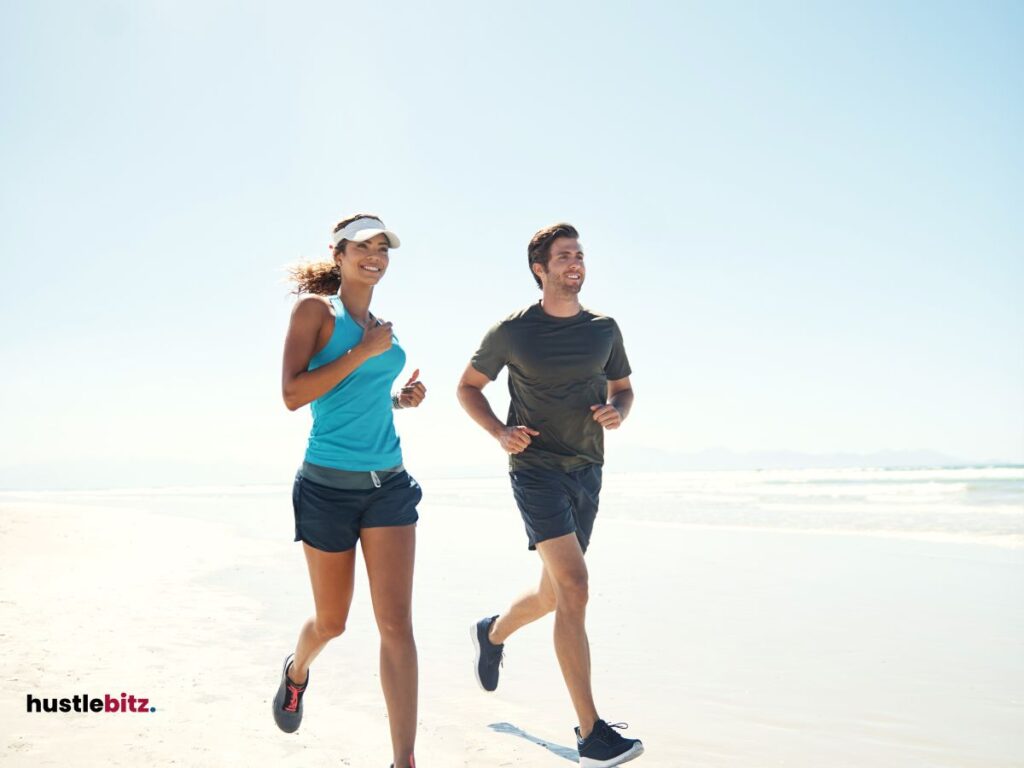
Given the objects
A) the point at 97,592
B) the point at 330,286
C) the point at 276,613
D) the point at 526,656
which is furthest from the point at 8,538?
the point at 330,286

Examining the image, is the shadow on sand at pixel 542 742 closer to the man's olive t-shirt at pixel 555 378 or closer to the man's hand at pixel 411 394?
the man's olive t-shirt at pixel 555 378

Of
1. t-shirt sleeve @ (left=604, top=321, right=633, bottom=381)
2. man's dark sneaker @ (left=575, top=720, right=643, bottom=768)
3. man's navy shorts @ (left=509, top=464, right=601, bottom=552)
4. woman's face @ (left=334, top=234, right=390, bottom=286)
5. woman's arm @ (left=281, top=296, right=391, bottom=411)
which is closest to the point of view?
woman's arm @ (left=281, top=296, right=391, bottom=411)

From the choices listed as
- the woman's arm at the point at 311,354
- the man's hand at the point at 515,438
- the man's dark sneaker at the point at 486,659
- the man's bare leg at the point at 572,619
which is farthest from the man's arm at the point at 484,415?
the man's dark sneaker at the point at 486,659

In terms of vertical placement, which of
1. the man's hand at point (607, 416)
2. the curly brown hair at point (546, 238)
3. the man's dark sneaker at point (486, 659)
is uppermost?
the curly brown hair at point (546, 238)

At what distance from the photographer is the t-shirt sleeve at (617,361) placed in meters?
4.47

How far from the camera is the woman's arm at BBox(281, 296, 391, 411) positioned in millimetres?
3209

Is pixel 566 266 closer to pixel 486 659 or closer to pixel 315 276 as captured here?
pixel 315 276

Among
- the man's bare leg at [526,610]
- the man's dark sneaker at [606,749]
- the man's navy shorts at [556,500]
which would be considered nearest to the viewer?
the man's dark sneaker at [606,749]

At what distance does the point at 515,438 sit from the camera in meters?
4.05

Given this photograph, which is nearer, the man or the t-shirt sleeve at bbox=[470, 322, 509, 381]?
the man

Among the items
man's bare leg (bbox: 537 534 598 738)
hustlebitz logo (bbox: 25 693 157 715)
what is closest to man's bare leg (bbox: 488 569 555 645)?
man's bare leg (bbox: 537 534 598 738)

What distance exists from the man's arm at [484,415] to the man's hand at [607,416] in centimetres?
31

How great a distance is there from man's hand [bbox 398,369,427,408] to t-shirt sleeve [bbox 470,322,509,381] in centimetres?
53

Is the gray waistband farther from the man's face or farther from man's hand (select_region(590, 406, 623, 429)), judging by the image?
the man's face
